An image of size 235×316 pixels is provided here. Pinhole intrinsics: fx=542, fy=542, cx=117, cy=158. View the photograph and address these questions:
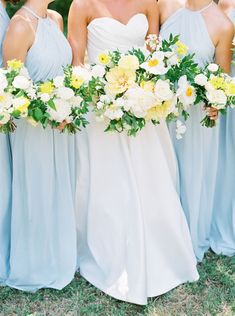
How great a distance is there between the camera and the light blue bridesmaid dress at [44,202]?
3.94 meters

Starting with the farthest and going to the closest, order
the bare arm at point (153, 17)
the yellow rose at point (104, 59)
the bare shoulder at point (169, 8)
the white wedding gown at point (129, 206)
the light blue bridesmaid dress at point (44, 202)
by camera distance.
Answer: the bare shoulder at point (169, 8) → the bare arm at point (153, 17) → the white wedding gown at point (129, 206) → the light blue bridesmaid dress at point (44, 202) → the yellow rose at point (104, 59)

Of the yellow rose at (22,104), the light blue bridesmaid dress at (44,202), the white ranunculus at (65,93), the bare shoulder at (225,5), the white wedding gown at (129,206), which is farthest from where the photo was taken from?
the bare shoulder at (225,5)

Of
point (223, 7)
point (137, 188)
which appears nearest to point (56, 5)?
point (223, 7)

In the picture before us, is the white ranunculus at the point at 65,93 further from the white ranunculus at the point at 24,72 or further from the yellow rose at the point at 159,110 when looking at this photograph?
the yellow rose at the point at 159,110

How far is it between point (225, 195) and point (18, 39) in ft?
7.54

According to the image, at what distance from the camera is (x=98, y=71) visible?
11.8 ft

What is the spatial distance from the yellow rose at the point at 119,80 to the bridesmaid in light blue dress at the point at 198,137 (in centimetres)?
81

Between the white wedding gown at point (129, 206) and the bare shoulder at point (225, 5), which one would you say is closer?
the white wedding gown at point (129, 206)

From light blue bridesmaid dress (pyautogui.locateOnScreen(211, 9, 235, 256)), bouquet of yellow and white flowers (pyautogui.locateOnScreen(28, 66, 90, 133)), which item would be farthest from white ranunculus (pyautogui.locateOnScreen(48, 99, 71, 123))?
light blue bridesmaid dress (pyautogui.locateOnScreen(211, 9, 235, 256))

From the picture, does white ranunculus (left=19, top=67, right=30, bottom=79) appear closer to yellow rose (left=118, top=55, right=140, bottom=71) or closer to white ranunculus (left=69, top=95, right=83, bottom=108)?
white ranunculus (left=69, top=95, right=83, bottom=108)

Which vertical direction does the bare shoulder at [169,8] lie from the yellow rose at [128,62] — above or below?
above

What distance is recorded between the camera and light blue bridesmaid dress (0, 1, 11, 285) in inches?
157

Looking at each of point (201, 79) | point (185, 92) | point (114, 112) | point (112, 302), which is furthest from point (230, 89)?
point (112, 302)

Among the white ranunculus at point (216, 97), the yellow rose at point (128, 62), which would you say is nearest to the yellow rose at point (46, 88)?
the yellow rose at point (128, 62)
